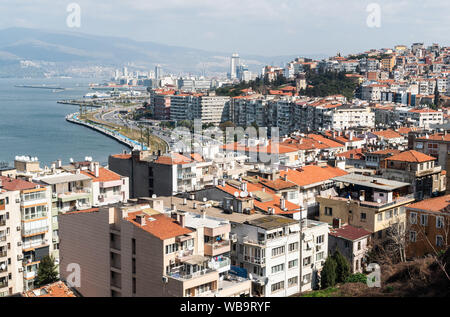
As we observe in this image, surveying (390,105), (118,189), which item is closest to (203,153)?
(118,189)

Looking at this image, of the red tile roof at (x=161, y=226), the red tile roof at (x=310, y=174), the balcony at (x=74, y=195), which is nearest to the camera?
the red tile roof at (x=161, y=226)

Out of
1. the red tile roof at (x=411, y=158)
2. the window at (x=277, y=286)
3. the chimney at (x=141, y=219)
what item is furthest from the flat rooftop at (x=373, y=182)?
the chimney at (x=141, y=219)

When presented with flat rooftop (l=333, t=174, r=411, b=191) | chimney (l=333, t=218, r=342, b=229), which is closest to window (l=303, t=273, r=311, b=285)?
chimney (l=333, t=218, r=342, b=229)

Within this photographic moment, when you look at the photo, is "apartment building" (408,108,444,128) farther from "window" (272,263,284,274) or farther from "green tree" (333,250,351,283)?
"window" (272,263,284,274)

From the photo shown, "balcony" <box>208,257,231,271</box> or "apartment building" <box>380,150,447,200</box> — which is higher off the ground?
"apartment building" <box>380,150,447,200</box>

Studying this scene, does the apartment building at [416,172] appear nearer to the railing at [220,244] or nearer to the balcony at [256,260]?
the balcony at [256,260]

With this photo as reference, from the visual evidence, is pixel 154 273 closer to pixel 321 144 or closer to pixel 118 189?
pixel 118 189
